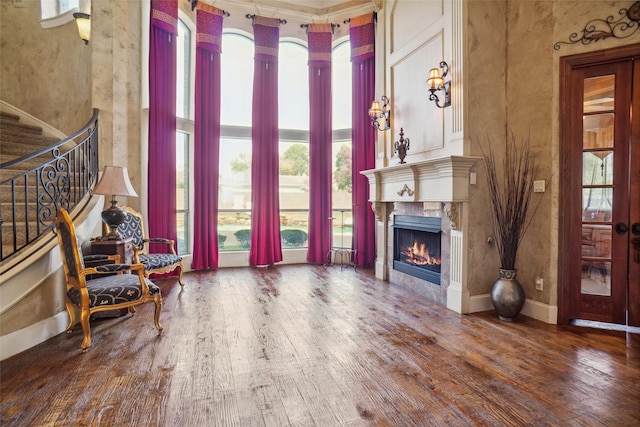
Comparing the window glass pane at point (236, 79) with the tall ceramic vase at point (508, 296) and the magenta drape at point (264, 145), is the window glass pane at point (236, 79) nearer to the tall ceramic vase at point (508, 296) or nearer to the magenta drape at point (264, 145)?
the magenta drape at point (264, 145)

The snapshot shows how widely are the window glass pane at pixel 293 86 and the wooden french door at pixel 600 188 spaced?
4.29 metres

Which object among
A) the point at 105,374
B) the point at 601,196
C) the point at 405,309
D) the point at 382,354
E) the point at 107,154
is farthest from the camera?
the point at 107,154

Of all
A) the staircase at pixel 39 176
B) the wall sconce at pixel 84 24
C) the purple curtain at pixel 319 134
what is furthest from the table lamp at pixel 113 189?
the purple curtain at pixel 319 134

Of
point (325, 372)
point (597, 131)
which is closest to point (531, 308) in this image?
point (597, 131)

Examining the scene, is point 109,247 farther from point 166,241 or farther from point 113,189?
point 166,241

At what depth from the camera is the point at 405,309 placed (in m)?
3.87

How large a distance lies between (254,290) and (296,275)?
108 centimetres

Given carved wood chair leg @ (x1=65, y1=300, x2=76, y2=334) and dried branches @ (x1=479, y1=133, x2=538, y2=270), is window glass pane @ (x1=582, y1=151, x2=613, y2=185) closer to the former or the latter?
dried branches @ (x1=479, y1=133, x2=538, y2=270)

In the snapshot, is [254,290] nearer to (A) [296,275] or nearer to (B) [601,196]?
(A) [296,275]

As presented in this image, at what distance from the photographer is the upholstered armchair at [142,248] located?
421 cm

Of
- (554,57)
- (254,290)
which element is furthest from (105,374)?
(554,57)

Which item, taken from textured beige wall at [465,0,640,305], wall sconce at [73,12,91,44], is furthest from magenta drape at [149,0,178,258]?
textured beige wall at [465,0,640,305]

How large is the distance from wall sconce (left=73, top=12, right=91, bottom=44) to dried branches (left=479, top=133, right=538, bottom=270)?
16.8 ft

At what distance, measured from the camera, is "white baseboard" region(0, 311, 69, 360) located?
Result: 263cm
